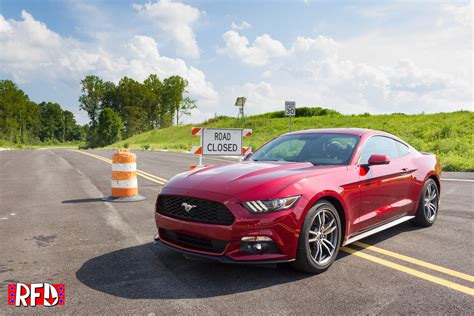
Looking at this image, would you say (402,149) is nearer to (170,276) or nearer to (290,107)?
(170,276)

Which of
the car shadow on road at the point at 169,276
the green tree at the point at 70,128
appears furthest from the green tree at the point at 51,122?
the car shadow on road at the point at 169,276

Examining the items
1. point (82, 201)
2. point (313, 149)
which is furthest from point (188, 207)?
point (82, 201)

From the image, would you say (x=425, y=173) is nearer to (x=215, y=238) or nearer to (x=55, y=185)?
(x=215, y=238)

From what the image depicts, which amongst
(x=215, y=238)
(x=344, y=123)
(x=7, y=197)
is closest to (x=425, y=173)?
(x=215, y=238)

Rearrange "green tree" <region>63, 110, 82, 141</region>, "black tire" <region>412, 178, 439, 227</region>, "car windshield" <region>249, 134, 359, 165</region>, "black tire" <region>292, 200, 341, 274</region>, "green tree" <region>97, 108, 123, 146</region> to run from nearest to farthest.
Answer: "black tire" <region>292, 200, 341, 274</region> < "car windshield" <region>249, 134, 359, 165</region> < "black tire" <region>412, 178, 439, 227</region> < "green tree" <region>97, 108, 123, 146</region> < "green tree" <region>63, 110, 82, 141</region>

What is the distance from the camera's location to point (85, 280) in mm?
3637

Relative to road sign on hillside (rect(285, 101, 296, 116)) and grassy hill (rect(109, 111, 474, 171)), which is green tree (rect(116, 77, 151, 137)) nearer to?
grassy hill (rect(109, 111, 474, 171))

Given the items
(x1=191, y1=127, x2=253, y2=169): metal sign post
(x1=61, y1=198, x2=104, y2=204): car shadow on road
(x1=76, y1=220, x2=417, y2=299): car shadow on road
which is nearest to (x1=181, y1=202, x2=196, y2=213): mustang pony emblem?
(x1=76, y1=220, x2=417, y2=299): car shadow on road

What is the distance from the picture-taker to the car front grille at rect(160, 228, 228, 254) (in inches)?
137

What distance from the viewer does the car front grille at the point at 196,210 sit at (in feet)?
11.5

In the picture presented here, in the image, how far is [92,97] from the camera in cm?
9706

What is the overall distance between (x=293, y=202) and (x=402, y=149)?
111 inches

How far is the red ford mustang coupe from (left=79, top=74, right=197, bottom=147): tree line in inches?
3096

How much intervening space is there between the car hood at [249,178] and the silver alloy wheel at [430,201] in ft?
7.16
